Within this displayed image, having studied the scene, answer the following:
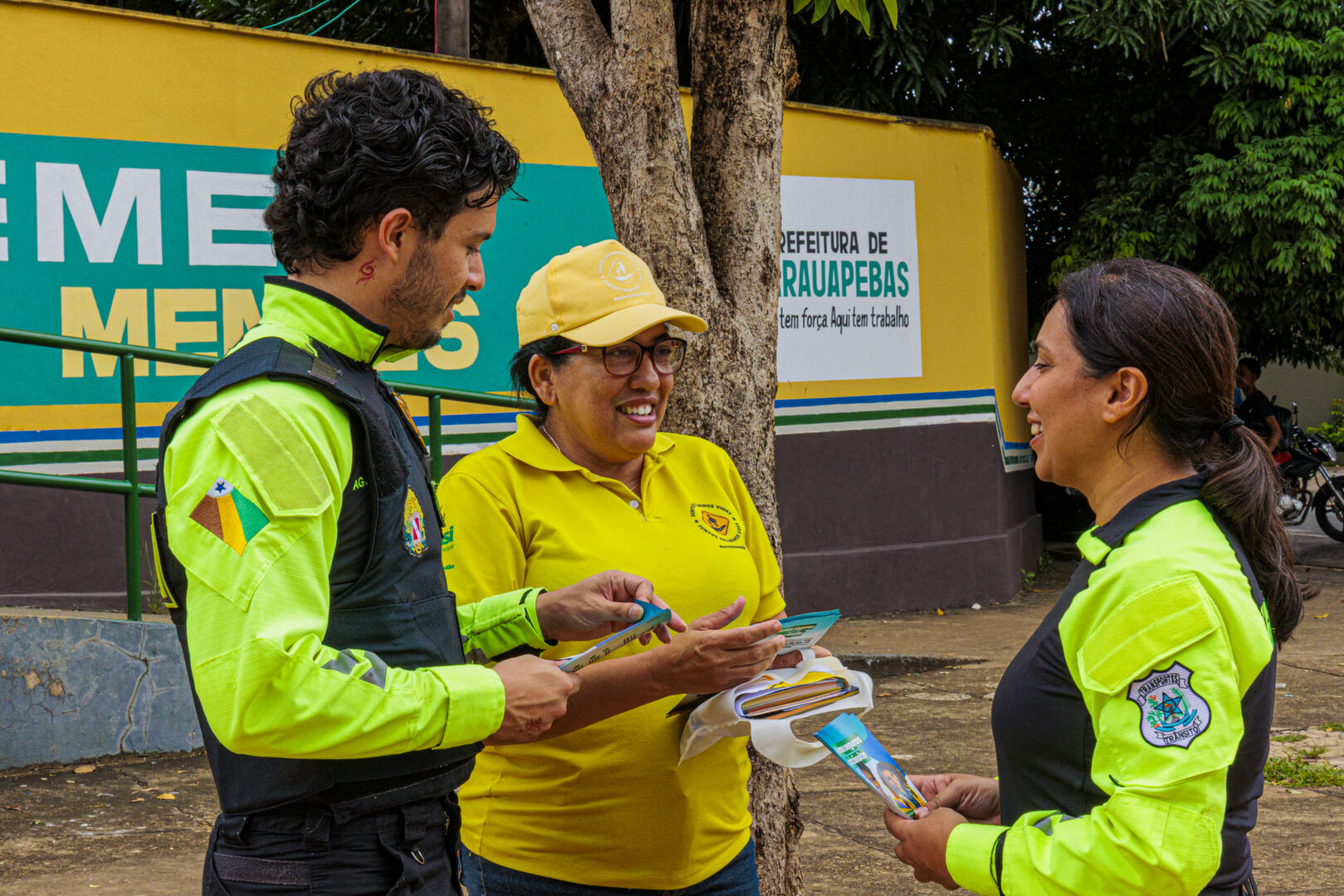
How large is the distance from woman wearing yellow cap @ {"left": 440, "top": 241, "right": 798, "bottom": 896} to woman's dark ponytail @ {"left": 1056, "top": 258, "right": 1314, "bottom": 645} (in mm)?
735

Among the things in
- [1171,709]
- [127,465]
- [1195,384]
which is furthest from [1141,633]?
[127,465]

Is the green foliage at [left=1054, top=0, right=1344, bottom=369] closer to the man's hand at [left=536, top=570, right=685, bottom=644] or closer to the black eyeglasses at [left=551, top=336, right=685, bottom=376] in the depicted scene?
the black eyeglasses at [left=551, top=336, right=685, bottom=376]

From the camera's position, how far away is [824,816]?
17.1 feet

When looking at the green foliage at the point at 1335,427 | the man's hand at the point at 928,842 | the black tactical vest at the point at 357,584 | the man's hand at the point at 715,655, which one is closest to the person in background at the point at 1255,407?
the man's hand at the point at 715,655

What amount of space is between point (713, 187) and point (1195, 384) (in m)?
1.93

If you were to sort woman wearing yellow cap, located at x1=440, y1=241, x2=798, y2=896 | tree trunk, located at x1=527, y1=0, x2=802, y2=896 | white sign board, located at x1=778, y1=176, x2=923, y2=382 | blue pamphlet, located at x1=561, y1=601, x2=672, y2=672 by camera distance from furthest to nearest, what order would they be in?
white sign board, located at x1=778, y1=176, x2=923, y2=382
tree trunk, located at x1=527, y1=0, x2=802, y2=896
woman wearing yellow cap, located at x1=440, y1=241, x2=798, y2=896
blue pamphlet, located at x1=561, y1=601, x2=672, y2=672

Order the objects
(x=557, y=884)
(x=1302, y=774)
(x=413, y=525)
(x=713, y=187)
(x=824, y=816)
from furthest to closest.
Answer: (x=1302, y=774), (x=824, y=816), (x=713, y=187), (x=557, y=884), (x=413, y=525)

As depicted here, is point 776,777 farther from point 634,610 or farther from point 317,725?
point 317,725

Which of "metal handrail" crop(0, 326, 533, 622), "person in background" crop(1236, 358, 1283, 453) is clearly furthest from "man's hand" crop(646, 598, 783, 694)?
"person in background" crop(1236, 358, 1283, 453)

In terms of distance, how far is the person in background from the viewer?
1201 centimetres

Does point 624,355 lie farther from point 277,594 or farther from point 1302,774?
point 1302,774

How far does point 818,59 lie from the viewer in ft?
36.3

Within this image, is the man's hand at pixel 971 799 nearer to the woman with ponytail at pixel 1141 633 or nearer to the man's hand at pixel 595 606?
the woman with ponytail at pixel 1141 633

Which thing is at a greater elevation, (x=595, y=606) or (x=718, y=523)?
(x=718, y=523)
